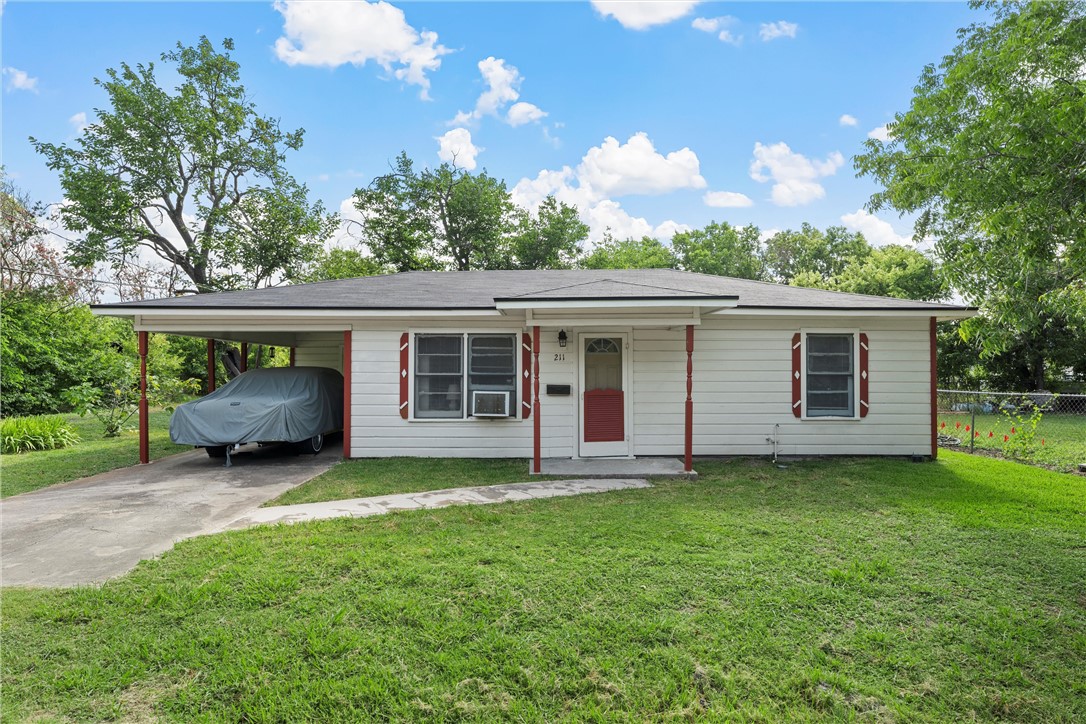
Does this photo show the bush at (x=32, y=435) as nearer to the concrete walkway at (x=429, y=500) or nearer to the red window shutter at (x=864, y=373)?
the concrete walkway at (x=429, y=500)

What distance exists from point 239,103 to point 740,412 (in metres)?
→ 21.0

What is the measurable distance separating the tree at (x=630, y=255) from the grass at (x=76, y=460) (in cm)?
2032

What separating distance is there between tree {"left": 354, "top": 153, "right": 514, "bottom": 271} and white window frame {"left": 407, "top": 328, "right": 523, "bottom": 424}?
17.1 metres

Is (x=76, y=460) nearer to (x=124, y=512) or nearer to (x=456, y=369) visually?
(x=124, y=512)

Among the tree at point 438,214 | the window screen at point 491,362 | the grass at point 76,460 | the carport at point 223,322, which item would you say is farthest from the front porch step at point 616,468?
the tree at point 438,214

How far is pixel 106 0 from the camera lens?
351 inches

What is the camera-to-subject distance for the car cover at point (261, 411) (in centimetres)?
719

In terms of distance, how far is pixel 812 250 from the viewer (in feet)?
126

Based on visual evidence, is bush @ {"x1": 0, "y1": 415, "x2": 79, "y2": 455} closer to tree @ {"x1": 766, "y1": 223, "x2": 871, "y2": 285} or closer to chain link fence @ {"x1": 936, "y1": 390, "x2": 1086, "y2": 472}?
chain link fence @ {"x1": 936, "y1": 390, "x2": 1086, "y2": 472}

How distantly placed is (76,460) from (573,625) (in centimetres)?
918

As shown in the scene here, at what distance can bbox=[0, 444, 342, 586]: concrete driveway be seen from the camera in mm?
3793

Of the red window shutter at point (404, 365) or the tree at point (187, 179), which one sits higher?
the tree at point (187, 179)

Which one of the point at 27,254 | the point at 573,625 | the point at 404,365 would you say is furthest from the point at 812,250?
the point at 27,254

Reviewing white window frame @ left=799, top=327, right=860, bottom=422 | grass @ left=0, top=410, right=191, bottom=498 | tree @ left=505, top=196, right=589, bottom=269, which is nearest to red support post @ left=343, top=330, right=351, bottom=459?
grass @ left=0, top=410, right=191, bottom=498
